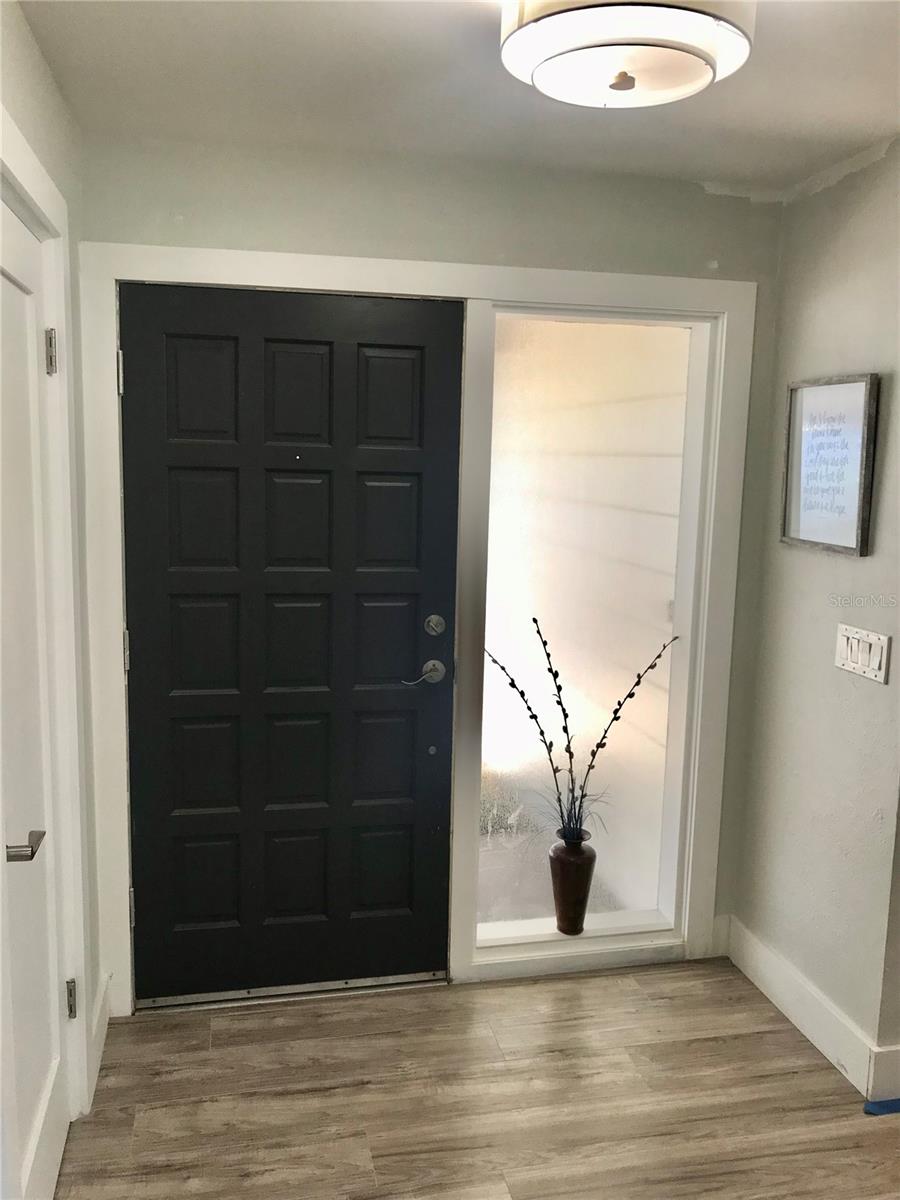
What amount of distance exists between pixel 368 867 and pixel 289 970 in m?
0.38

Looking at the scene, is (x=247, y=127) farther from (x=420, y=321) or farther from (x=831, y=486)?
(x=831, y=486)

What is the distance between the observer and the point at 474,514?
276 centimetres

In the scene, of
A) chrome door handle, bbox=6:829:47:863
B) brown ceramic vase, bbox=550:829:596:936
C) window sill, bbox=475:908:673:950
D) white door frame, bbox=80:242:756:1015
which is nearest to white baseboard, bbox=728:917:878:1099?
white door frame, bbox=80:242:756:1015

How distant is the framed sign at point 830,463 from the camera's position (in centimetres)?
242

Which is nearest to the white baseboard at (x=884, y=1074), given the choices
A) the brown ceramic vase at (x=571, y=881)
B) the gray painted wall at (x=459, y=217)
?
the brown ceramic vase at (x=571, y=881)

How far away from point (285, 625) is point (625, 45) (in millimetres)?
1679

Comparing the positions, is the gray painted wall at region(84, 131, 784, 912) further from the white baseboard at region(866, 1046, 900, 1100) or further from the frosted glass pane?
the white baseboard at region(866, 1046, 900, 1100)

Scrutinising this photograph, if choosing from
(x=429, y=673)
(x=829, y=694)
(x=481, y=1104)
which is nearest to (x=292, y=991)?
(x=481, y=1104)

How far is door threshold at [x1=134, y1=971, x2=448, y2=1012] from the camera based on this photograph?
277cm

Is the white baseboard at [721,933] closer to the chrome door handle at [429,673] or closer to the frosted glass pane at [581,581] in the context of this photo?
the frosted glass pane at [581,581]

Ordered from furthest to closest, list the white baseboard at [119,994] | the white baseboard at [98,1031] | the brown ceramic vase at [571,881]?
the brown ceramic vase at [571,881] → the white baseboard at [119,994] → the white baseboard at [98,1031]

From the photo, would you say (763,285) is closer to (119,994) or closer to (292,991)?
(292,991)

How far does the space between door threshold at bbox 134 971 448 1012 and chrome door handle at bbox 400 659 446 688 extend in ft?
2.99

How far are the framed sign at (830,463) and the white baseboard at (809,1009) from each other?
4.07 feet
